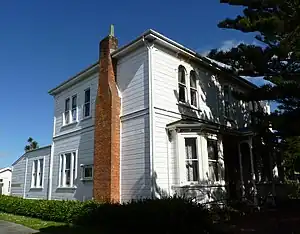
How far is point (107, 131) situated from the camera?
15.0 metres

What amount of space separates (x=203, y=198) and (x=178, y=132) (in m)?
3.24

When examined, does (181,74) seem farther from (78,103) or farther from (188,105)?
(78,103)

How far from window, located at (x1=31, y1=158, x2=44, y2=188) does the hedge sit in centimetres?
905

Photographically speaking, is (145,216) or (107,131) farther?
(107,131)

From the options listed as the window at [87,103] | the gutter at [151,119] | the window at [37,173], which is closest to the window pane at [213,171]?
the gutter at [151,119]

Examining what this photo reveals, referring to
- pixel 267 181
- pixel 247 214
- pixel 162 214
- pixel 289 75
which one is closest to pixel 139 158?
pixel 162 214

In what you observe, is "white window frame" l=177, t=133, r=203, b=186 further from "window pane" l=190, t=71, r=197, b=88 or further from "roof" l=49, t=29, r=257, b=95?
"roof" l=49, t=29, r=257, b=95

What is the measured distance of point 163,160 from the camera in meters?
13.6

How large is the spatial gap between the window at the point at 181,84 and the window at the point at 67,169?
743 centimetres

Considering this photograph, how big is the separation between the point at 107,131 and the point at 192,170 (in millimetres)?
4544

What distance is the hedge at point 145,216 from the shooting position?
371 inches

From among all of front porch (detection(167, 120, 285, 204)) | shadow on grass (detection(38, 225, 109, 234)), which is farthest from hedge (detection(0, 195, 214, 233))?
front porch (detection(167, 120, 285, 204))

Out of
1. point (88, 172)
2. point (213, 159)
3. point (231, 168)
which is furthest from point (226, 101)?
point (88, 172)

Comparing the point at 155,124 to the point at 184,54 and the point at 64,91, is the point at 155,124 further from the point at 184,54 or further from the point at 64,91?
the point at 64,91
